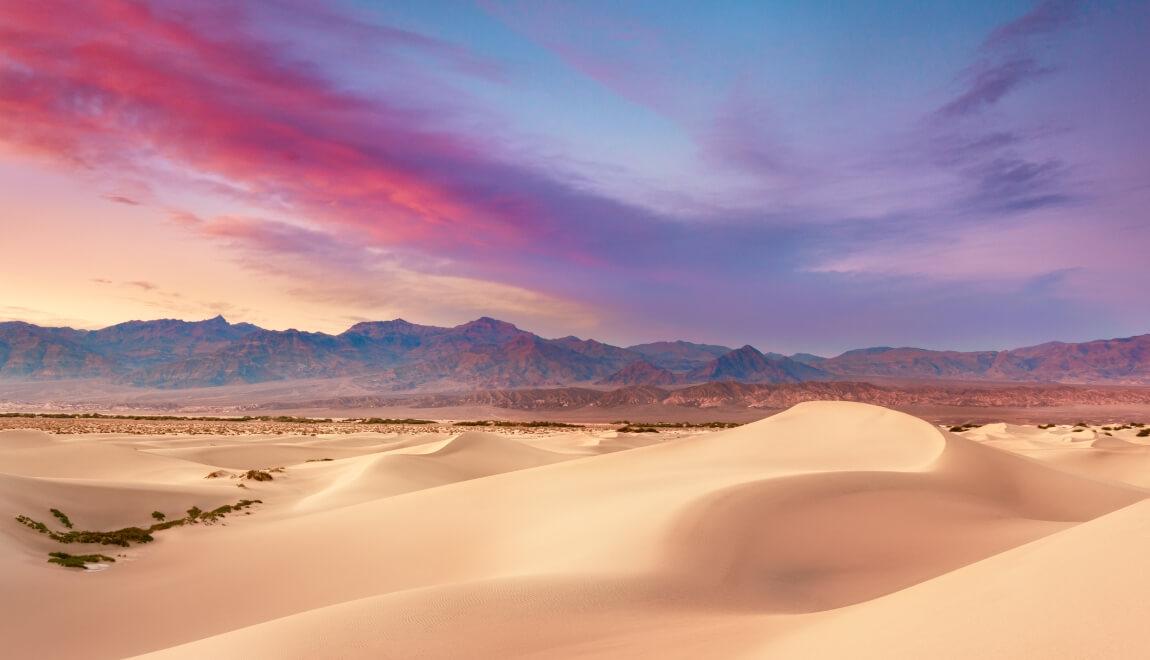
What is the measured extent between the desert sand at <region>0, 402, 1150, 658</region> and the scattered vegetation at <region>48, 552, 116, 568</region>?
27 centimetres

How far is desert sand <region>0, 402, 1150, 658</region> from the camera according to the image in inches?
203

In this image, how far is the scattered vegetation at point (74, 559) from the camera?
12.6m

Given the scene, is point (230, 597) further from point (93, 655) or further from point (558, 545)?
point (558, 545)

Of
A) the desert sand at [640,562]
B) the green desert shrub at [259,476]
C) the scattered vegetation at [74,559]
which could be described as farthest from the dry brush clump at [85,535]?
the green desert shrub at [259,476]

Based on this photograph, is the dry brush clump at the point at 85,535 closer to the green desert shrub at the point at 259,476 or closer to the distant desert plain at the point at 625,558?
the distant desert plain at the point at 625,558

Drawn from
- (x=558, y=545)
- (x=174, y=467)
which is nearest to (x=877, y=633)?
(x=558, y=545)

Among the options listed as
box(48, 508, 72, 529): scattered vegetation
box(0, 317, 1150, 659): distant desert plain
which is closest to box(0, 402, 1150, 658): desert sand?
box(0, 317, 1150, 659): distant desert plain

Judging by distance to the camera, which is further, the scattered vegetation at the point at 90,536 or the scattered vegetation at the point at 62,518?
the scattered vegetation at the point at 62,518

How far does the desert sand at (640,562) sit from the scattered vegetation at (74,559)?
270 millimetres

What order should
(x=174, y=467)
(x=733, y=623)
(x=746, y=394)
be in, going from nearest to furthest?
(x=733, y=623) < (x=174, y=467) < (x=746, y=394)

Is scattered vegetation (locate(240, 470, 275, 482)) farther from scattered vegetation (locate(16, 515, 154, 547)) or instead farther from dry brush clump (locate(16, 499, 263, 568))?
scattered vegetation (locate(16, 515, 154, 547))

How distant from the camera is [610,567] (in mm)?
9805

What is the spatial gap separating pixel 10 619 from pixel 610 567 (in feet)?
29.2

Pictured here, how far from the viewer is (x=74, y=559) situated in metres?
13.1
